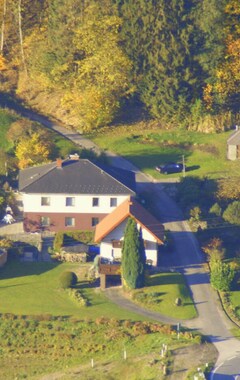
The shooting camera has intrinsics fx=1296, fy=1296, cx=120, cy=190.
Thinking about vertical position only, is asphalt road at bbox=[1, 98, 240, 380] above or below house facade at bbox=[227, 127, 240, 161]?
below

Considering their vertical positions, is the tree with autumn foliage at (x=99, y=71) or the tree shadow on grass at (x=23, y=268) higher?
the tree with autumn foliage at (x=99, y=71)

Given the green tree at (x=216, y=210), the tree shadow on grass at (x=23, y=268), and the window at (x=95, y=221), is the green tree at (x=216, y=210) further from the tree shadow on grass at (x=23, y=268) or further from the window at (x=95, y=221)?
the tree shadow on grass at (x=23, y=268)

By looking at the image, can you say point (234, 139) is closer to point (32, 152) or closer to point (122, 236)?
point (32, 152)

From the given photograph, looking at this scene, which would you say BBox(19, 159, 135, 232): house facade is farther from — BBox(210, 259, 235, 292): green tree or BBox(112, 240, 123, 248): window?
BBox(210, 259, 235, 292): green tree

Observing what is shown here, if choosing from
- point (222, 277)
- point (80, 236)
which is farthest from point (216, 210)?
point (222, 277)

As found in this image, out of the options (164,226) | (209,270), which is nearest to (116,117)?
(164,226)

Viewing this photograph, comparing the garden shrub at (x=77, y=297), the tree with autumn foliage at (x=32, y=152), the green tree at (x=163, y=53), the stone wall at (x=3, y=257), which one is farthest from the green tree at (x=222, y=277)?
the green tree at (x=163, y=53)

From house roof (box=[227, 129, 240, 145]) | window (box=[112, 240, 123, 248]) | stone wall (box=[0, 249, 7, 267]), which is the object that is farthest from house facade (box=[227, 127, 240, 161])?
stone wall (box=[0, 249, 7, 267])
